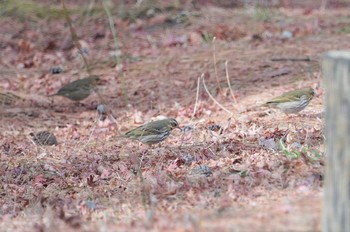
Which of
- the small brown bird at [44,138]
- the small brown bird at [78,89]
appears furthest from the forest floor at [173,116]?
the small brown bird at [78,89]

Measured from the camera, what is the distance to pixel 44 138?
30.5 feet

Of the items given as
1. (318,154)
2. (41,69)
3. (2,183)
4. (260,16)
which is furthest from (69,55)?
(318,154)

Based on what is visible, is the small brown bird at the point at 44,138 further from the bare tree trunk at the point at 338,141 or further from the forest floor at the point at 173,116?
the bare tree trunk at the point at 338,141

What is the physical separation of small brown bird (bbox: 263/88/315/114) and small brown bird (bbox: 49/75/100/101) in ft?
9.91

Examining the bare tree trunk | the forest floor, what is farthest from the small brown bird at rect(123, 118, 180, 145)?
the bare tree trunk

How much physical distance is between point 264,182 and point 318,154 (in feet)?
2.32

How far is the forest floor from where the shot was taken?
236 inches

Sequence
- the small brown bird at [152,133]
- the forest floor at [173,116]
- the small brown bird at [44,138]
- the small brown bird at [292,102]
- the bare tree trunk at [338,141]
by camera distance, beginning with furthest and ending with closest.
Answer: the small brown bird at [44,138]
the small brown bird at [292,102]
the small brown bird at [152,133]
the forest floor at [173,116]
the bare tree trunk at [338,141]

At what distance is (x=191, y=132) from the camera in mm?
8961

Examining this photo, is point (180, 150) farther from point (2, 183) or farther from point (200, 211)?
point (200, 211)

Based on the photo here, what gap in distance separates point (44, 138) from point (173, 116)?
5.76ft

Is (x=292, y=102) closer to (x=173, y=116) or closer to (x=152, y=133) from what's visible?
(x=152, y=133)

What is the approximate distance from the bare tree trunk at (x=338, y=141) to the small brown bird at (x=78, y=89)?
7009 mm

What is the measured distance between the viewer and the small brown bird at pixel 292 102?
8.92 m
